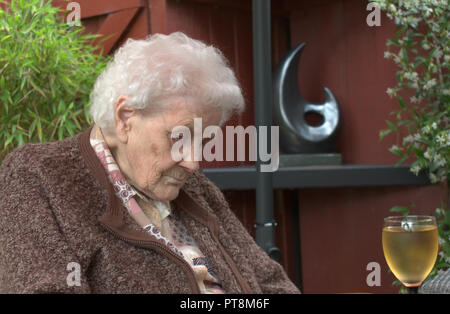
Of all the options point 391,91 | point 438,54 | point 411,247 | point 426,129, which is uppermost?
Result: point 438,54

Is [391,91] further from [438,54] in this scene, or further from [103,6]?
[103,6]

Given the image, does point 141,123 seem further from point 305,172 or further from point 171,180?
point 305,172

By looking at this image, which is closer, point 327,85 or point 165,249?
point 165,249

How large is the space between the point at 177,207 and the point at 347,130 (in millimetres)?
1818

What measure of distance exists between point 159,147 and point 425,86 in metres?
1.70

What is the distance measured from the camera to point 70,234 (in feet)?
3.78

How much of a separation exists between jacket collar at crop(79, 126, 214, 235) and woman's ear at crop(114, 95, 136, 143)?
68mm

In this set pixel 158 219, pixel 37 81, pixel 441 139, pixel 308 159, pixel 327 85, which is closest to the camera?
pixel 158 219

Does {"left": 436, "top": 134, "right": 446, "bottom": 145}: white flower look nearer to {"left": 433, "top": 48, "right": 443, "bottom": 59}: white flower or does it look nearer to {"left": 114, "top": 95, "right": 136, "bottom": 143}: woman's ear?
{"left": 433, "top": 48, "right": 443, "bottom": 59}: white flower

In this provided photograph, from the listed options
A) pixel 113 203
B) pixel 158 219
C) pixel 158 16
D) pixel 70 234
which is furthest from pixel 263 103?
pixel 158 16

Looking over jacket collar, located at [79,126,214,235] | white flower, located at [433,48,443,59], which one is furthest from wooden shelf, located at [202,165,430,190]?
jacket collar, located at [79,126,214,235]

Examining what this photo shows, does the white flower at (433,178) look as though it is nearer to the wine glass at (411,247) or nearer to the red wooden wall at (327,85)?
the red wooden wall at (327,85)

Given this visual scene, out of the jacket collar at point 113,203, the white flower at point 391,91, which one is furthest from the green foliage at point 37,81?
the white flower at point 391,91

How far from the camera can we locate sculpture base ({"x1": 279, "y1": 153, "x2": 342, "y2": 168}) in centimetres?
292
